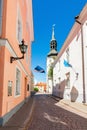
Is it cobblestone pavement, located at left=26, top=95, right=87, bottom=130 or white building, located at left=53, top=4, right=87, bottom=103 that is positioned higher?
white building, located at left=53, top=4, right=87, bottom=103

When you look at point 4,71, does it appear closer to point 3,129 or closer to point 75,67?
point 3,129

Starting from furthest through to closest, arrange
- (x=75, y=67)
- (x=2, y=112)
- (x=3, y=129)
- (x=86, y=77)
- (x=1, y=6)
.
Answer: (x=75, y=67) → (x=86, y=77) → (x=1, y=6) → (x=2, y=112) → (x=3, y=129)

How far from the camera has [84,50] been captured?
1391 cm

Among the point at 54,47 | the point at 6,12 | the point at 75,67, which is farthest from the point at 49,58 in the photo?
the point at 6,12

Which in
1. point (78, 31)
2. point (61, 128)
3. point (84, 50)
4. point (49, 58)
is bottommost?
point (61, 128)

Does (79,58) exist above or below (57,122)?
above

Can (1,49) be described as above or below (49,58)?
below

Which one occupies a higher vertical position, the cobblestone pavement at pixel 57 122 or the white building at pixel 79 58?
the white building at pixel 79 58

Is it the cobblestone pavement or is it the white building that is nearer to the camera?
the cobblestone pavement

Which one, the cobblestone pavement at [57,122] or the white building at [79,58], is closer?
the cobblestone pavement at [57,122]

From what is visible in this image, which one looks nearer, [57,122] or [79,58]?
[57,122]

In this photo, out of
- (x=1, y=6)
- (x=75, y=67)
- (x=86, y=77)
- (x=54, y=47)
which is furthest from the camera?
(x=54, y=47)

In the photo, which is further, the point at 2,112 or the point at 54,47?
the point at 54,47

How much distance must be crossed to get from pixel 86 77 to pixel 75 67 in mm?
2797
